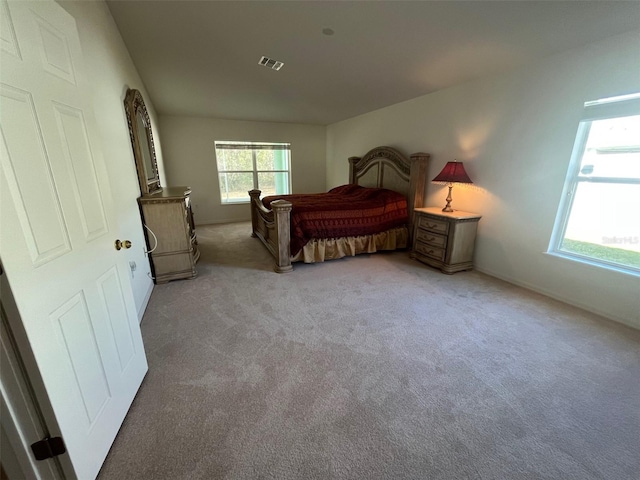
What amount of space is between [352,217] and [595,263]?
96.8 inches

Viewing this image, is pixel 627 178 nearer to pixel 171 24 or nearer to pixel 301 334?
pixel 301 334

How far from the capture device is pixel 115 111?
88.7 inches

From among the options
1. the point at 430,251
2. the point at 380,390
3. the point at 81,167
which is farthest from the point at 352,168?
the point at 81,167

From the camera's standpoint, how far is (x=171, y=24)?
2.44m

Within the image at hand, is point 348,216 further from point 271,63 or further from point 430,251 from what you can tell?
point 271,63

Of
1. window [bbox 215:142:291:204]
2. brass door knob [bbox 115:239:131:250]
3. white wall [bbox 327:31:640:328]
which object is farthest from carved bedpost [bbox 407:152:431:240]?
brass door knob [bbox 115:239:131:250]

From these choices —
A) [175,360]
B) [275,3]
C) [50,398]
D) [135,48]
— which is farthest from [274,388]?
[135,48]

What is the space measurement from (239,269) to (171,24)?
8.44 feet

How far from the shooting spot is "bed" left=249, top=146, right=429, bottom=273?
129 inches

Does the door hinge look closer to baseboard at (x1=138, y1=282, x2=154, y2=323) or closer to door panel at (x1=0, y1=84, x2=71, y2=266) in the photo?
door panel at (x1=0, y1=84, x2=71, y2=266)

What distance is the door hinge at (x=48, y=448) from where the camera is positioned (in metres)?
0.92

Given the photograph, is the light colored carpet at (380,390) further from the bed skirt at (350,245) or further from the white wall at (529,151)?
the bed skirt at (350,245)

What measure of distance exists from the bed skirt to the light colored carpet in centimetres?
86

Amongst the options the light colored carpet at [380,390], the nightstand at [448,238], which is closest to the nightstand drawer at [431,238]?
the nightstand at [448,238]
